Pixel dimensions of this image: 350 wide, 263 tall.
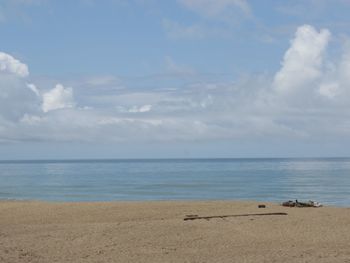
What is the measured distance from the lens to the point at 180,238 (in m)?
14.9

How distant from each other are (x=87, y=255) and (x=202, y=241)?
328cm

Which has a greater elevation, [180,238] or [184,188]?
[184,188]

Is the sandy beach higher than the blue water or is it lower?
lower

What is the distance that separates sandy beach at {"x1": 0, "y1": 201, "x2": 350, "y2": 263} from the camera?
12.4 m

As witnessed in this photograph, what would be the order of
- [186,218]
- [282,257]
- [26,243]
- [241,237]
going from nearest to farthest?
[282,257]
[26,243]
[241,237]
[186,218]

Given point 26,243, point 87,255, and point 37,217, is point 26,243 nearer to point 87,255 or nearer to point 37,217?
point 87,255

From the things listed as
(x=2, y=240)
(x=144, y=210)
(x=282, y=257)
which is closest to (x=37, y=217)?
(x=144, y=210)

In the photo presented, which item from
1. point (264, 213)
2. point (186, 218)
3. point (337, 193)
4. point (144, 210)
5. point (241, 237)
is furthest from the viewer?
point (337, 193)

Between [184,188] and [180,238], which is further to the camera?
[184,188]

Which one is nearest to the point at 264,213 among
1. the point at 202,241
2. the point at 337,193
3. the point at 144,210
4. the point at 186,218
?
the point at 186,218

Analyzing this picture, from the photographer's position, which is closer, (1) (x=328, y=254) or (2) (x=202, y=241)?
(1) (x=328, y=254)

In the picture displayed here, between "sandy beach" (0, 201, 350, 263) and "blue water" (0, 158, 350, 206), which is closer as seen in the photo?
"sandy beach" (0, 201, 350, 263)

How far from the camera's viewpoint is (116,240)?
47.5ft

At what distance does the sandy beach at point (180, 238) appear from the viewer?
12.4 metres
